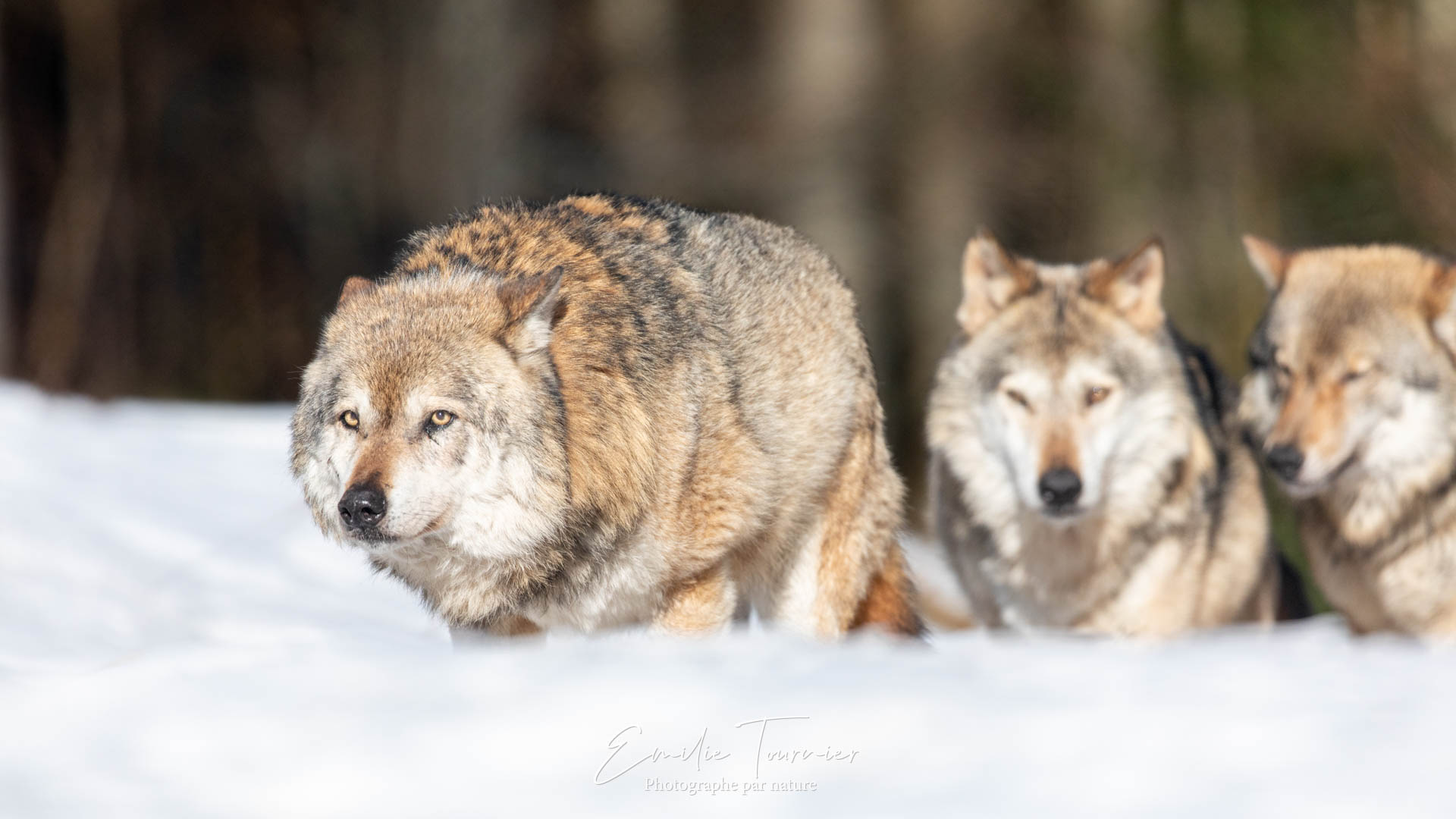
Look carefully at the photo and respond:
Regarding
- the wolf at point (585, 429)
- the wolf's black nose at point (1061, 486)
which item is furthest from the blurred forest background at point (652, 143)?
the wolf at point (585, 429)

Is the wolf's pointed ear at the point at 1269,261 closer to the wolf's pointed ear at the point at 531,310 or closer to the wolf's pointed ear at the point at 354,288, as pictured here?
the wolf's pointed ear at the point at 531,310

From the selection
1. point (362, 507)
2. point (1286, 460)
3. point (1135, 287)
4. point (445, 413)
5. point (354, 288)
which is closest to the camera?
point (362, 507)

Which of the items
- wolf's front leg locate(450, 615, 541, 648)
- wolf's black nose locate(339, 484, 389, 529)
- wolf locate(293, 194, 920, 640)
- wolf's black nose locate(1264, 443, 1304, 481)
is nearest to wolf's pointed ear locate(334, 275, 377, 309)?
wolf locate(293, 194, 920, 640)

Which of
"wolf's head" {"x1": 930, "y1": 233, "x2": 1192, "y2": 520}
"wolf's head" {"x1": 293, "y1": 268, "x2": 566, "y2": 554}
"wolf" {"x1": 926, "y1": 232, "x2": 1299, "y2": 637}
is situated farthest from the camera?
"wolf" {"x1": 926, "y1": 232, "x2": 1299, "y2": 637}

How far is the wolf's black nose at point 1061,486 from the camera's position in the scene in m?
4.83

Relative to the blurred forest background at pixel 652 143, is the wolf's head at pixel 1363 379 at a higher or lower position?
higher

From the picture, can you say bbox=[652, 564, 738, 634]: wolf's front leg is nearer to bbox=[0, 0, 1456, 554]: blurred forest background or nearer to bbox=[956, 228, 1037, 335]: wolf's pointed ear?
bbox=[956, 228, 1037, 335]: wolf's pointed ear

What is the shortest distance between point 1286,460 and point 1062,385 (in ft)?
2.74

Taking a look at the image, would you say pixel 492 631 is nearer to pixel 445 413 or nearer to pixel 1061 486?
pixel 445 413

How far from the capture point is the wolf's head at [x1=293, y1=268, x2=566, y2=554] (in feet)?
12.2

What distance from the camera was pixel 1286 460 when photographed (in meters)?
4.76

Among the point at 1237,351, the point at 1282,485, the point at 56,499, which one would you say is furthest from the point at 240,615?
the point at 1237,351

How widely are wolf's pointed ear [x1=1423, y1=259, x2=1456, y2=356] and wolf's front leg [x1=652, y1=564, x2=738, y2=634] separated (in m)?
2.89

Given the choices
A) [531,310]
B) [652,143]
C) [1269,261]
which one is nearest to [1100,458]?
[1269,261]
